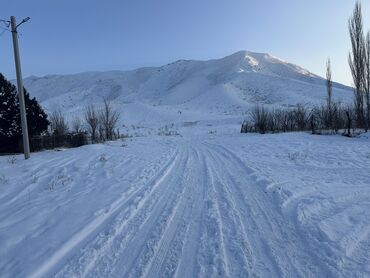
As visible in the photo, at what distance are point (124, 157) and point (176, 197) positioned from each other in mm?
7588

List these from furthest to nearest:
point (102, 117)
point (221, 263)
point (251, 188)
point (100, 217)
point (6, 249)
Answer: point (102, 117), point (251, 188), point (100, 217), point (6, 249), point (221, 263)

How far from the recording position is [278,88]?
91750 millimetres

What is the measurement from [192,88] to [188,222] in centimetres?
10431

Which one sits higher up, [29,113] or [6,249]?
[29,113]

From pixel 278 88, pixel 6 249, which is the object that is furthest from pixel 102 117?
pixel 278 88

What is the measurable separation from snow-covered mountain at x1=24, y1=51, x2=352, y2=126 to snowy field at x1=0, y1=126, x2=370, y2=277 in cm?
5065

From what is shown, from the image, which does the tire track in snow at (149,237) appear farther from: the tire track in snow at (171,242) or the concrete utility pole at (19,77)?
the concrete utility pole at (19,77)

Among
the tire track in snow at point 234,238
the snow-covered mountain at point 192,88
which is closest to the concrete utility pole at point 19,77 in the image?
the tire track in snow at point 234,238

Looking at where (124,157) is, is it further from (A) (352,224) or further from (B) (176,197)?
(A) (352,224)

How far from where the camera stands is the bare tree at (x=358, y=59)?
85.8ft

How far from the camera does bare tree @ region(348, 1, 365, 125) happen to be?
26141mm

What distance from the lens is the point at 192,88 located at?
109 metres

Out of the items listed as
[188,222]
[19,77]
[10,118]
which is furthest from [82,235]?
[10,118]

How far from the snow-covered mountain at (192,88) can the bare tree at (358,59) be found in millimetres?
34644
